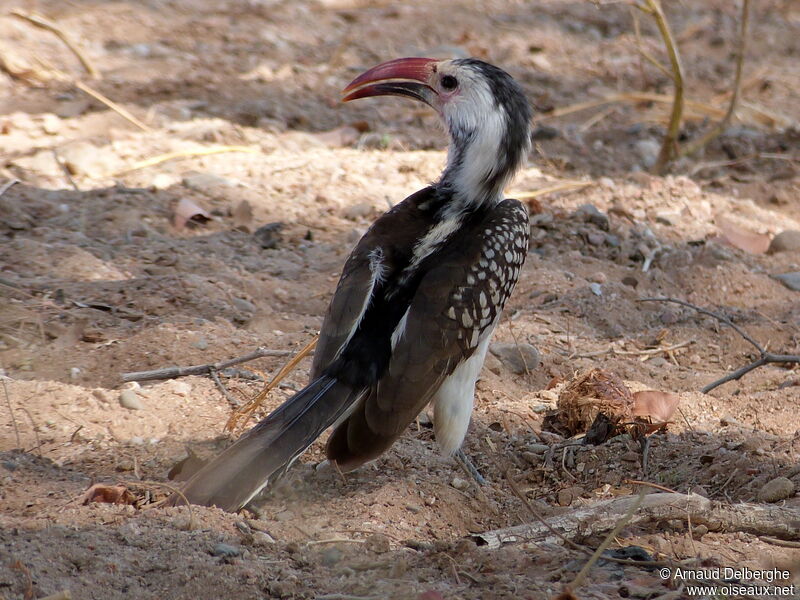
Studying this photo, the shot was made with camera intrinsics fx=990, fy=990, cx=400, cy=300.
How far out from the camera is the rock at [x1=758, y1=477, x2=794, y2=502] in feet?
10.8

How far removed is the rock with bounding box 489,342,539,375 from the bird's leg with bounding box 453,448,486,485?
74 centimetres

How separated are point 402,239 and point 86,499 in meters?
1.53

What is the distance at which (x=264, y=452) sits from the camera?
312 centimetres

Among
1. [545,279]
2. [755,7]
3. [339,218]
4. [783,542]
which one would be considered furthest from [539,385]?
[755,7]

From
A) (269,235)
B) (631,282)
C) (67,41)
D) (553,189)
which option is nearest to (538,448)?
(631,282)

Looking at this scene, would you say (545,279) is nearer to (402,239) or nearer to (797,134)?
(402,239)

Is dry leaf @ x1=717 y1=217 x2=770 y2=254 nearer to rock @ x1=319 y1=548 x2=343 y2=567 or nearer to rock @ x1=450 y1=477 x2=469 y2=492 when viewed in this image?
rock @ x1=450 y1=477 x2=469 y2=492

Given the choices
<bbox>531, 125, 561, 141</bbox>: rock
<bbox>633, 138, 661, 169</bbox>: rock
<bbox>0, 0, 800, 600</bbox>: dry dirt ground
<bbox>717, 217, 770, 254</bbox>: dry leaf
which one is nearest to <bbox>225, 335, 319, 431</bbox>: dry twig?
<bbox>0, 0, 800, 600</bbox>: dry dirt ground

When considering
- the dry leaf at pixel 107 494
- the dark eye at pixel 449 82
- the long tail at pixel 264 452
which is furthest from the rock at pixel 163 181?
the dry leaf at pixel 107 494

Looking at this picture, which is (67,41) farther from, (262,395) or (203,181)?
(262,395)

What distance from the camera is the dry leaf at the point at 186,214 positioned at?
17.8 ft

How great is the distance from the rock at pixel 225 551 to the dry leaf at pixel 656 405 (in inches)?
71.6

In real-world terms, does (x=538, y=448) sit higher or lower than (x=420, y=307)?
lower

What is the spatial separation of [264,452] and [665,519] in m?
1.28
